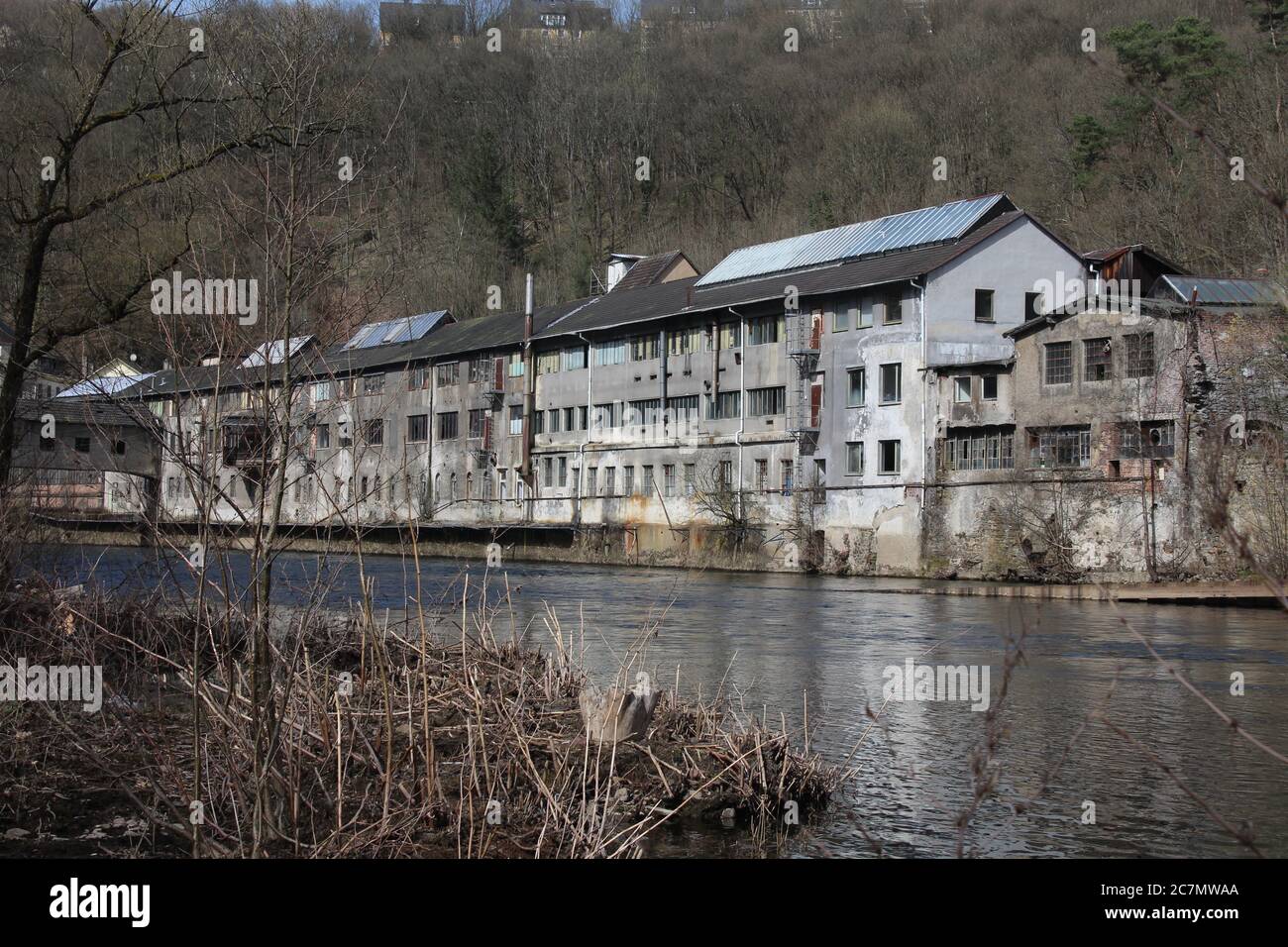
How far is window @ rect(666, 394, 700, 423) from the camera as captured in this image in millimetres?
55062

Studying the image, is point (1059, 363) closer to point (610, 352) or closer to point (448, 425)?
point (610, 352)

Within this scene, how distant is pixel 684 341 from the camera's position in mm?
56188

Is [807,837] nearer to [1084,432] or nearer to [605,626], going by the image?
[605,626]

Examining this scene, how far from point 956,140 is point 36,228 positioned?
68864 millimetres

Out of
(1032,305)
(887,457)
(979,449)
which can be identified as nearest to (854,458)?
(887,457)

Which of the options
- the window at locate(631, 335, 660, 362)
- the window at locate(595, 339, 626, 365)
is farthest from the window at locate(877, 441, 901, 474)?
the window at locate(595, 339, 626, 365)

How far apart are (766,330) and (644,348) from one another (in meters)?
7.65

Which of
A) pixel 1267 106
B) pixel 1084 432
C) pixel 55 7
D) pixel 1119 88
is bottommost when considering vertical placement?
pixel 1084 432

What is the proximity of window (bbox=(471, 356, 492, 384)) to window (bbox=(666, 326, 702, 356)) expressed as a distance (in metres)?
12.3

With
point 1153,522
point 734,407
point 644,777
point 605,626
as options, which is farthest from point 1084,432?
point 644,777

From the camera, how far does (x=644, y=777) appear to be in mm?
10609

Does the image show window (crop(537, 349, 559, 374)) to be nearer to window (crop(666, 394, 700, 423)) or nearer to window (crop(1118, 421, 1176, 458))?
window (crop(666, 394, 700, 423))

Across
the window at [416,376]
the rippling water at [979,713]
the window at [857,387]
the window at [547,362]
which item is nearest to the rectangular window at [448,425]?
the window at [416,376]

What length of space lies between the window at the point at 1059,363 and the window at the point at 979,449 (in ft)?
7.05
